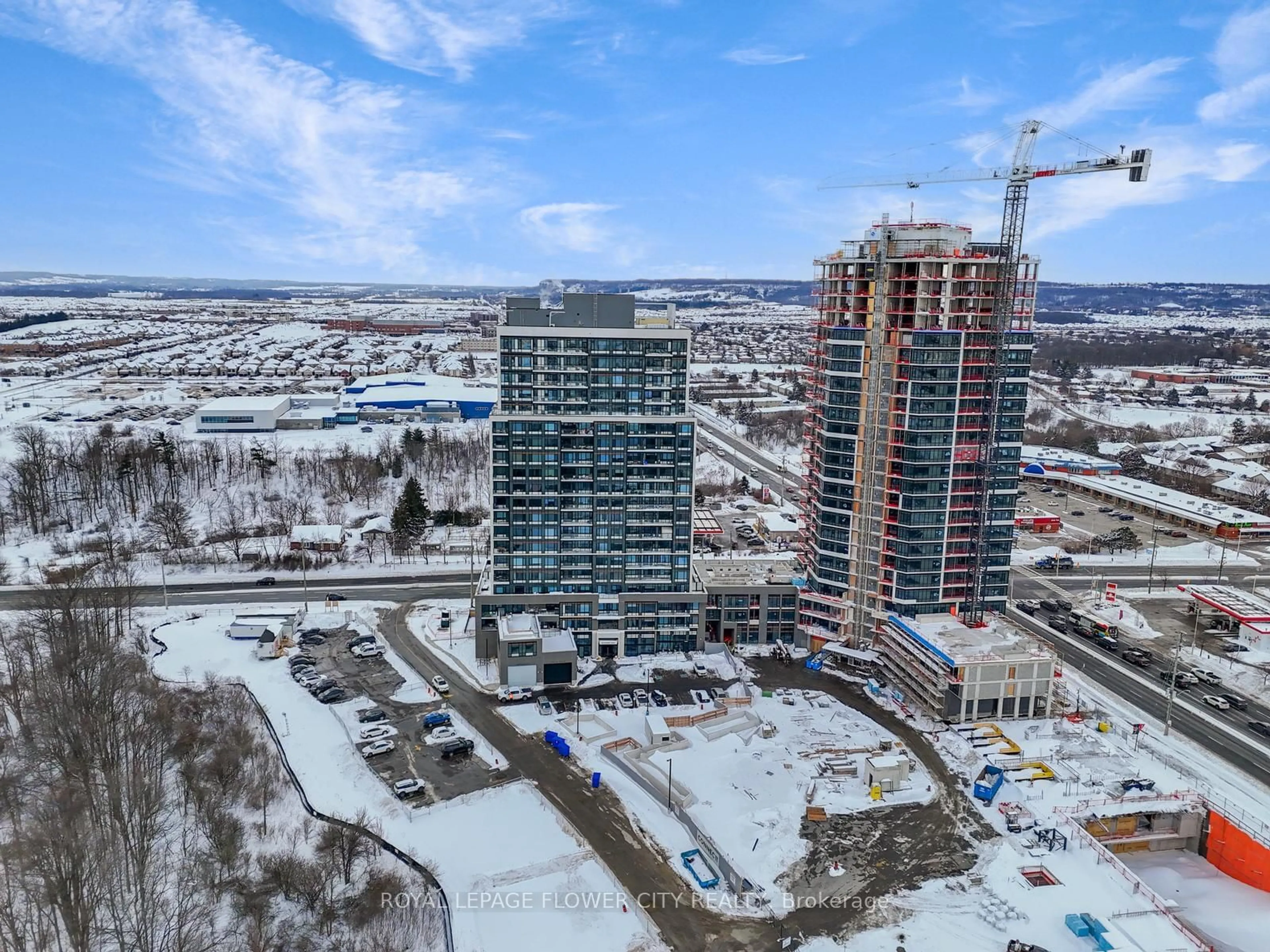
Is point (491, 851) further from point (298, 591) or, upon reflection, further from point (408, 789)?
point (298, 591)

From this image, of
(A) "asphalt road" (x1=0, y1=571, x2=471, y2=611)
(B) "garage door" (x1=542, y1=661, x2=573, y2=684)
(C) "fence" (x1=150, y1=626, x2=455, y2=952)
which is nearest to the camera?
(C) "fence" (x1=150, y1=626, x2=455, y2=952)

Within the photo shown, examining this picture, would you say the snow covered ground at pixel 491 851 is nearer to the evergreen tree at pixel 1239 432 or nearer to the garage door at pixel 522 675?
the garage door at pixel 522 675

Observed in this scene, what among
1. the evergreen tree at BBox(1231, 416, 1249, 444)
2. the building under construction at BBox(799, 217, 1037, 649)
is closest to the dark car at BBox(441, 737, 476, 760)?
the building under construction at BBox(799, 217, 1037, 649)

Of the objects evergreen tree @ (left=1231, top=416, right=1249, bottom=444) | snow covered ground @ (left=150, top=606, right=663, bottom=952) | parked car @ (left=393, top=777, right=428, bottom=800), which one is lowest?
snow covered ground @ (left=150, top=606, right=663, bottom=952)

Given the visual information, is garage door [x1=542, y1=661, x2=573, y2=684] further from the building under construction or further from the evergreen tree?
the evergreen tree

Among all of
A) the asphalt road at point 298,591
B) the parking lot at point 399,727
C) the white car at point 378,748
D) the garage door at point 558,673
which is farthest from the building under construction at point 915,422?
the asphalt road at point 298,591

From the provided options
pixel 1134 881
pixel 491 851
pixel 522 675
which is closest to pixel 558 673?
pixel 522 675

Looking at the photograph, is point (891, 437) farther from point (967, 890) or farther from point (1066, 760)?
point (967, 890)
